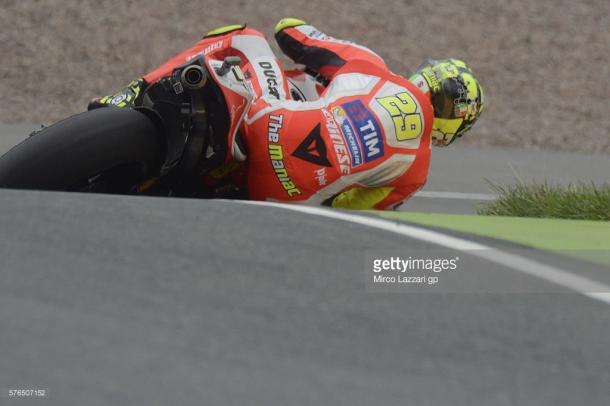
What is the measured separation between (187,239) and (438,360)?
0.86 metres

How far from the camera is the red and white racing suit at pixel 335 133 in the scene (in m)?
3.94

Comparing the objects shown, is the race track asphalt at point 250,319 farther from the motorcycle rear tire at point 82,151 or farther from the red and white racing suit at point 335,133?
the red and white racing suit at point 335,133

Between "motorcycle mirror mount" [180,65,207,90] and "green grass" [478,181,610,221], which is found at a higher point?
"motorcycle mirror mount" [180,65,207,90]

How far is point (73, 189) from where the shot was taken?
3.69 m

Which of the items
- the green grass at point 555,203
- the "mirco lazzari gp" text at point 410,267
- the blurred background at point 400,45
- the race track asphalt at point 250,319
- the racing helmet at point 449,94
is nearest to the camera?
the race track asphalt at point 250,319

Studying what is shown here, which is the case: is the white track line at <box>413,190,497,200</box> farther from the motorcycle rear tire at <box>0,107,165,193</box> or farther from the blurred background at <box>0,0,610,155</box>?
the motorcycle rear tire at <box>0,107,165,193</box>

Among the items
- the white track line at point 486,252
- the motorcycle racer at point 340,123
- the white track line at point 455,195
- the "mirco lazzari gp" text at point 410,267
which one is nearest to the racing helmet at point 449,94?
the motorcycle racer at point 340,123

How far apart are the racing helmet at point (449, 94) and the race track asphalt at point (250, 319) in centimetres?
106

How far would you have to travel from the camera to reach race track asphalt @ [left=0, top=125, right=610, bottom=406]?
2.75 meters

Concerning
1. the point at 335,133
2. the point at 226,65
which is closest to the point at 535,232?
the point at 335,133

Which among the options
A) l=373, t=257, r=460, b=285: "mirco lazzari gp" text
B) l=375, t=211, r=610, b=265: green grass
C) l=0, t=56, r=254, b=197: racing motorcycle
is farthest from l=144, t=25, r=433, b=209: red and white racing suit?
l=373, t=257, r=460, b=285: "mirco lazzari gp" text

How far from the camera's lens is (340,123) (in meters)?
3.95

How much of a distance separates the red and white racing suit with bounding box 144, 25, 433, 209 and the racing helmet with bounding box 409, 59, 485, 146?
208 millimetres

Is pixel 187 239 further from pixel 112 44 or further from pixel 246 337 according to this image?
pixel 112 44
